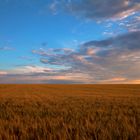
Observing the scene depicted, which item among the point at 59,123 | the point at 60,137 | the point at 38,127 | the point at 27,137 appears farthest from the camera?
the point at 59,123

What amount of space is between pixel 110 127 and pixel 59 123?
1.25 metres

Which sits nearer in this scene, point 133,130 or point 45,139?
point 45,139

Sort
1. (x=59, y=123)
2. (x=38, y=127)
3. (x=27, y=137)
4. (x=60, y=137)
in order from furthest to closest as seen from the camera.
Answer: (x=59, y=123)
(x=38, y=127)
(x=27, y=137)
(x=60, y=137)

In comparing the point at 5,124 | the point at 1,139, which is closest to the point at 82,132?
the point at 1,139

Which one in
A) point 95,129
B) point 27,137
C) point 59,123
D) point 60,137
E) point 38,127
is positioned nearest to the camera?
point 60,137

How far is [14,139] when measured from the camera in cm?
434

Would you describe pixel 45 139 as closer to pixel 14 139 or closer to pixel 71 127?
pixel 14 139

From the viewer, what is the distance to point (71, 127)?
5156 mm

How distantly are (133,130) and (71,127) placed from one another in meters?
1.23

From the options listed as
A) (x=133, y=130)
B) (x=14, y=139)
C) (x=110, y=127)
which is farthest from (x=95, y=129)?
(x=14, y=139)

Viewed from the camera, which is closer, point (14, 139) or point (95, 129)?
point (14, 139)

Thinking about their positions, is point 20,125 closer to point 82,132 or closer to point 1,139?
point 1,139

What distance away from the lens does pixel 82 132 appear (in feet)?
15.7

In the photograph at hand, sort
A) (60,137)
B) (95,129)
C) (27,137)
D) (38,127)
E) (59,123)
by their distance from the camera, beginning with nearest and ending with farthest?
(60,137) → (27,137) → (95,129) → (38,127) → (59,123)
